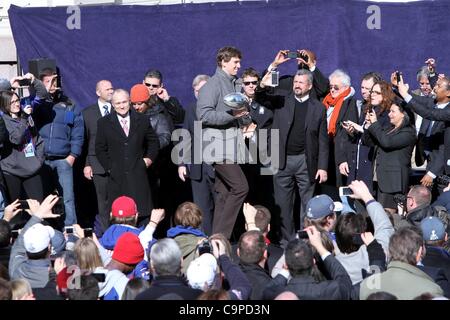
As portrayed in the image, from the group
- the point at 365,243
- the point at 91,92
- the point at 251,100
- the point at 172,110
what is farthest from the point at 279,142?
the point at 365,243

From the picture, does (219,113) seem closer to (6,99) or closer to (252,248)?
(6,99)

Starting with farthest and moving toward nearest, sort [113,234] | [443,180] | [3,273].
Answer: [443,180] < [113,234] < [3,273]

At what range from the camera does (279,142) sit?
11.5 metres

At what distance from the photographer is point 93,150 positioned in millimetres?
11836

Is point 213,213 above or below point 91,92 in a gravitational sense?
below

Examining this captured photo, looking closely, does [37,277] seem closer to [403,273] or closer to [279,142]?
[403,273]

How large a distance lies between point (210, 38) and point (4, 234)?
4621 millimetres

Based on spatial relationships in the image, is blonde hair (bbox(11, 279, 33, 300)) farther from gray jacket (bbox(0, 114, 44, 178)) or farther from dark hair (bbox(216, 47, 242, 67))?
dark hair (bbox(216, 47, 242, 67))

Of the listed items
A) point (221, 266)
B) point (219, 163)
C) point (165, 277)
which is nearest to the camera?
point (165, 277)

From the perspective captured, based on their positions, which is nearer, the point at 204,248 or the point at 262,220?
the point at 204,248

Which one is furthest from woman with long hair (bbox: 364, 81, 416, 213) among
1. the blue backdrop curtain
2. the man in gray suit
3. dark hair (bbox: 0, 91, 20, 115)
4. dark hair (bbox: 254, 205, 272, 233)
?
dark hair (bbox: 0, 91, 20, 115)

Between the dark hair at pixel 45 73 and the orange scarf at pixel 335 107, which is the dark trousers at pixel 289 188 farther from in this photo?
the dark hair at pixel 45 73

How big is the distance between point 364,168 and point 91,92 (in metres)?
3.40

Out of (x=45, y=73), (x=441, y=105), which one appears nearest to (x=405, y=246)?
(x=441, y=105)
